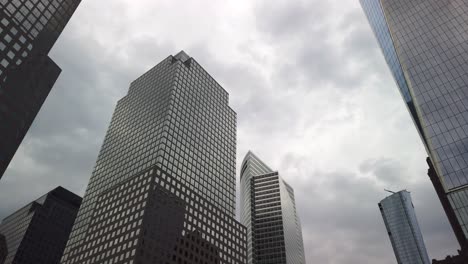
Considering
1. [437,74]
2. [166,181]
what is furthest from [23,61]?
[437,74]

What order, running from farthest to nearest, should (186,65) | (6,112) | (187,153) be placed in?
(186,65) → (187,153) → (6,112)

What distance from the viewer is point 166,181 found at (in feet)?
408

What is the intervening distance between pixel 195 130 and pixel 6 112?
79.0m

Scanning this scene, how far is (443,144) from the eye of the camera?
93.3m

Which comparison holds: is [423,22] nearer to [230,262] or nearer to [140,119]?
[230,262]

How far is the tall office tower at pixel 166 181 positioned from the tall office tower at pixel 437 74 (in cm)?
7830

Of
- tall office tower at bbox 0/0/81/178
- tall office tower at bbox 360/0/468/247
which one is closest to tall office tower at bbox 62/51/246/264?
tall office tower at bbox 0/0/81/178

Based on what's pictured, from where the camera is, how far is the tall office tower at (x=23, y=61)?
8519cm

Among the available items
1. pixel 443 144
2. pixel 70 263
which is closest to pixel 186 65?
pixel 70 263

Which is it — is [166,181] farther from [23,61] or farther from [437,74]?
[437,74]

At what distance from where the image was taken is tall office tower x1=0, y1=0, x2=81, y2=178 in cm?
8519

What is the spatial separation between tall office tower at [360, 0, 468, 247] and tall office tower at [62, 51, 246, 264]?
78.3 m

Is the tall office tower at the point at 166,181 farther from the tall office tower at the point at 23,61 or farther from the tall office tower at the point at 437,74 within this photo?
the tall office tower at the point at 437,74

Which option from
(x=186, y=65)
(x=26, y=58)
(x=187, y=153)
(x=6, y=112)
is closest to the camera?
(x=6, y=112)
